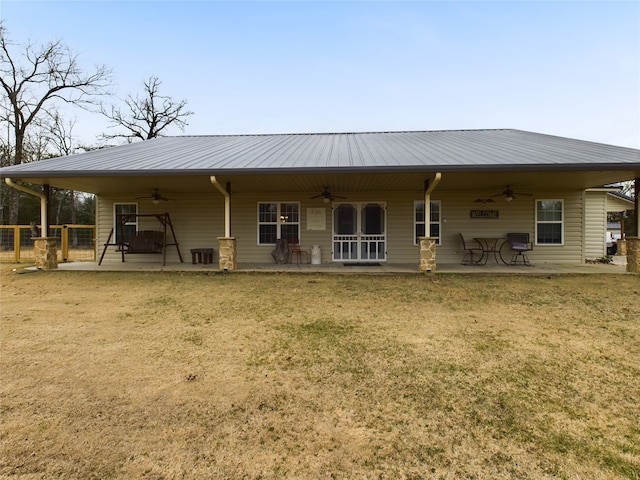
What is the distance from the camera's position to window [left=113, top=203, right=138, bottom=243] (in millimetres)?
10328

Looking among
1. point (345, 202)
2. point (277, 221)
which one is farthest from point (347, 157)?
point (277, 221)

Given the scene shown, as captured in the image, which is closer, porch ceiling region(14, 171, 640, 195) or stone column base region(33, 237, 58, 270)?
porch ceiling region(14, 171, 640, 195)

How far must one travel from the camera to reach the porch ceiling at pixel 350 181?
7438mm

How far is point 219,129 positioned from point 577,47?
42.5m

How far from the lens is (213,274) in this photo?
775cm

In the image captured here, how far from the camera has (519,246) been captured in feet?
29.1

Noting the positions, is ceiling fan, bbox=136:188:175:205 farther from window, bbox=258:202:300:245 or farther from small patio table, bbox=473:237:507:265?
small patio table, bbox=473:237:507:265

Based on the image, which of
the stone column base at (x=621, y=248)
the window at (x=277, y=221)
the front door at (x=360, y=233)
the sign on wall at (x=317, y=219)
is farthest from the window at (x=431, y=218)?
the stone column base at (x=621, y=248)

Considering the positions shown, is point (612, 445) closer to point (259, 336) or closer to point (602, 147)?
point (259, 336)

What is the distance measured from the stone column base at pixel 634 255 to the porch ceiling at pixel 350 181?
155cm

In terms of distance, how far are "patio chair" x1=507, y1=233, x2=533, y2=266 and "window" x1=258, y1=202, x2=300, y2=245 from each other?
6.33 meters

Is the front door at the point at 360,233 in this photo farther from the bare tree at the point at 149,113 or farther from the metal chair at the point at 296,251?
the bare tree at the point at 149,113

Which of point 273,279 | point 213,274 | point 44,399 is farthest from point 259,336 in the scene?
point 213,274

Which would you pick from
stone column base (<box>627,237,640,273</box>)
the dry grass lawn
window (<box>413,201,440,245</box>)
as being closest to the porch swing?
the dry grass lawn
